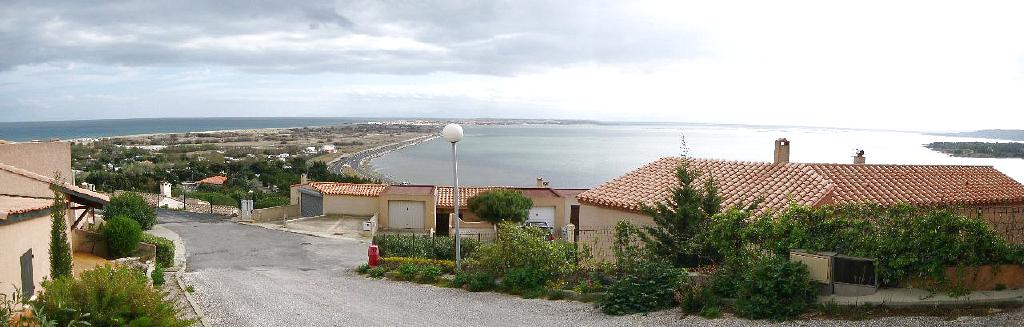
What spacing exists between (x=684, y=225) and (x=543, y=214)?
66.2ft

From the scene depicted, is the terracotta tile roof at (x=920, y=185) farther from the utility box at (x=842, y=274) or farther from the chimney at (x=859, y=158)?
the utility box at (x=842, y=274)

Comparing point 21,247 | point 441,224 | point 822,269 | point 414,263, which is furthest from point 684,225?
point 441,224

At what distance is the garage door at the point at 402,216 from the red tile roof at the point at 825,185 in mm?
13605

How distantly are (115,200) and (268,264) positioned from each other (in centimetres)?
851

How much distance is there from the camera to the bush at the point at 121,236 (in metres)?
18.0

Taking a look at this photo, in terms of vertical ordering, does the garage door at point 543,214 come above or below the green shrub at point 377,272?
below

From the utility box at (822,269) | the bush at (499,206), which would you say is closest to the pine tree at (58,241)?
the utility box at (822,269)

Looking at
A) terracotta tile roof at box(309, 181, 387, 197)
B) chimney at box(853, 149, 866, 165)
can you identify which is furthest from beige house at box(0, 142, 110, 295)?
chimney at box(853, 149, 866, 165)

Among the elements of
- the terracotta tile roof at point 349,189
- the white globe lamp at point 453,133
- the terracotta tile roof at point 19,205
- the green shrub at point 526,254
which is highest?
the white globe lamp at point 453,133

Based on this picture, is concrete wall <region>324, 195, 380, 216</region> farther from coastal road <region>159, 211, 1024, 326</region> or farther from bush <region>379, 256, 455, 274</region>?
bush <region>379, 256, 455, 274</region>

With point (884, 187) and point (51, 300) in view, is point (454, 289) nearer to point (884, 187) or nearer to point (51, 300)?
point (51, 300)

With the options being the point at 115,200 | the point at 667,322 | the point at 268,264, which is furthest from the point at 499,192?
the point at 667,322

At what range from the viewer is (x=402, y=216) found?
32625mm

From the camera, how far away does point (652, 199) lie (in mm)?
18281
